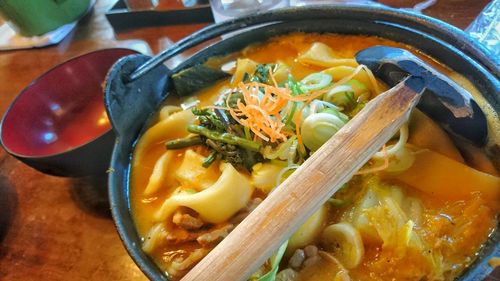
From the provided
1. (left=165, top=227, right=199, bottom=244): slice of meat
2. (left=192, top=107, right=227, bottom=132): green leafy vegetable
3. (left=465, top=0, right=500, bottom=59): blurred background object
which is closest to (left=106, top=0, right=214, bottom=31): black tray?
(left=192, top=107, right=227, bottom=132): green leafy vegetable

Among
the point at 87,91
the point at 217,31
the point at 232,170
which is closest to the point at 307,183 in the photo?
the point at 232,170

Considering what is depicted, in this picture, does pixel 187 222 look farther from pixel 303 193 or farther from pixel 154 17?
pixel 154 17

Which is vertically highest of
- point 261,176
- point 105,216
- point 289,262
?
point 261,176

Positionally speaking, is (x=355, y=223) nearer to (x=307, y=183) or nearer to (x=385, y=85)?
(x=307, y=183)

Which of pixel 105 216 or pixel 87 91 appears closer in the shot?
pixel 105 216

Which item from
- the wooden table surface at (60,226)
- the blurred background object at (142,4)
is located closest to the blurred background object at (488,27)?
the wooden table surface at (60,226)

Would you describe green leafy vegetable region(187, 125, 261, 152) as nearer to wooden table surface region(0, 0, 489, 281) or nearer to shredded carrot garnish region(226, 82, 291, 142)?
shredded carrot garnish region(226, 82, 291, 142)
